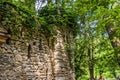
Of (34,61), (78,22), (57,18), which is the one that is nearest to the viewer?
(34,61)

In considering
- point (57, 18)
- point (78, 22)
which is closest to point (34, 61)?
point (57, 18)

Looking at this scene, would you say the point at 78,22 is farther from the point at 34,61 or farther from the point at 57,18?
the point at 34,61

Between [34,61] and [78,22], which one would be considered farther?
[78,22]

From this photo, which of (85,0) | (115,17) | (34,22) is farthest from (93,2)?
(34,22)

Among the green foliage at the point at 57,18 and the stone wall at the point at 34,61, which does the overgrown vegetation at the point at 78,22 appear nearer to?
the green foliage at the point at 57,18

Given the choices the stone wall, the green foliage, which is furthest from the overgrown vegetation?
the stone wall

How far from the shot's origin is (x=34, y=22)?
7055 mm

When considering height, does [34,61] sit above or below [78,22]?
below

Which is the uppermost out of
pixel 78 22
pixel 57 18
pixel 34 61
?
pixel 57 18

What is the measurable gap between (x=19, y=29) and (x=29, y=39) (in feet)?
1.65

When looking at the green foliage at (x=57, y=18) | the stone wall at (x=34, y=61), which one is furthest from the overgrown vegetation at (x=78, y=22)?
the stone wall at (x=34, y=61)

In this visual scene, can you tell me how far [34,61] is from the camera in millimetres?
6883

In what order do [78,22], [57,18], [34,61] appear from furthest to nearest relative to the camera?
[78,22] < [57,18] < [34,61]

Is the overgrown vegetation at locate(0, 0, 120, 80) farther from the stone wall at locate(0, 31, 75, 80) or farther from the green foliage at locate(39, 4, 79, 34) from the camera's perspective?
the stone wall at locate(0, 31, 75, 80)
